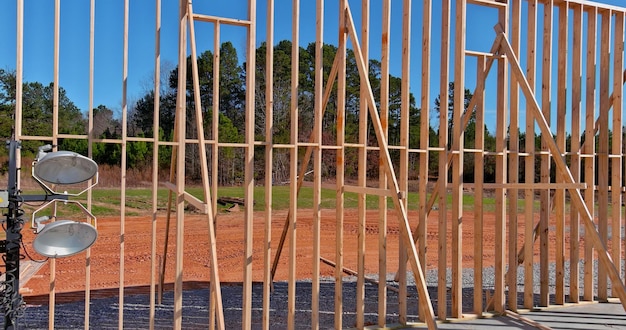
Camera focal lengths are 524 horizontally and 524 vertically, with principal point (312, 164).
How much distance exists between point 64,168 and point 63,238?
541mm

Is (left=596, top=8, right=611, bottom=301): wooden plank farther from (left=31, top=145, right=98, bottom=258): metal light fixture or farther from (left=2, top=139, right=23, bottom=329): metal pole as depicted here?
(left=2, top=139, right=23, bottom=329): metal pole

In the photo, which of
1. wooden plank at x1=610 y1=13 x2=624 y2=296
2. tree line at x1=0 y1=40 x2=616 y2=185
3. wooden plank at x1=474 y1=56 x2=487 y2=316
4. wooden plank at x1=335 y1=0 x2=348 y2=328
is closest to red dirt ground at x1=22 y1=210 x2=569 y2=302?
tree line at x1=0 y1=40 x2=616 y2=185

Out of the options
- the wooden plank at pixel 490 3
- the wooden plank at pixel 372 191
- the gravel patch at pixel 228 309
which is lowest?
the gravel patch at pixel 228 309

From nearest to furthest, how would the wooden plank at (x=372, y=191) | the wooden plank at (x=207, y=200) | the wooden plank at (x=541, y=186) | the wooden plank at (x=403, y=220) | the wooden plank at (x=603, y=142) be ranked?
the wooden plank at (x=207, y=200)
the wooden plank at (x=403, y=220)
the wooden plank at (x=372, y=191)
the wooden plank at (x=541, y=186)
the wooden plank at (x=603, y=142)

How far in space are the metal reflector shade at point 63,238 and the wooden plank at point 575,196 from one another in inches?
185

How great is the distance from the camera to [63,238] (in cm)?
391

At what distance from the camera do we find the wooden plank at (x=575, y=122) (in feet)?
23.4

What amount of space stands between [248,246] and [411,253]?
158 centimetres

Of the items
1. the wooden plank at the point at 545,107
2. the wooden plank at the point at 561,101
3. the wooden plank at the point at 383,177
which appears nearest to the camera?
the wooden plank at the point at 383,177

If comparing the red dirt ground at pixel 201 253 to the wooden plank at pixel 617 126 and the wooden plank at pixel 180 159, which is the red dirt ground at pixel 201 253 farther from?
the wooden plank at pixel 617 126

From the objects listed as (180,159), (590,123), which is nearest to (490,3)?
(590,123)

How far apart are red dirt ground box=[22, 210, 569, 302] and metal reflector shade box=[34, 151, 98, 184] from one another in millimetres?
3996

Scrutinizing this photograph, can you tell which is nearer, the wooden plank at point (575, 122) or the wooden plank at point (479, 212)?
the wooden plank at point (479, 212)

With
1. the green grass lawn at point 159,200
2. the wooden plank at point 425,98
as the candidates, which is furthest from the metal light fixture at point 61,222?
the green grass lawn at point 159,200
